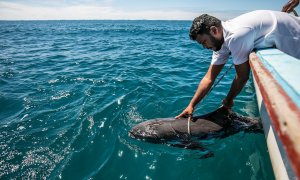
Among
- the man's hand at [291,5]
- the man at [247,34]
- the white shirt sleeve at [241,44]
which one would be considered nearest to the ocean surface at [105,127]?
the man at [247,34]

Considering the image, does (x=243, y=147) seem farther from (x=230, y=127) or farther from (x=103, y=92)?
(x=103, y=92)

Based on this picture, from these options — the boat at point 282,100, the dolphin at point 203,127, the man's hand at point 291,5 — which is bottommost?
the dolphin at point 203,127

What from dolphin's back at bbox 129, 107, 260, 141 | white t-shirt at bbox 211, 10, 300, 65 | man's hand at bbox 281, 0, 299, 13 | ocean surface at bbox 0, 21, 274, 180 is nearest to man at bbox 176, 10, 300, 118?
white t-shirt at bbox 211, 10, 300, 65

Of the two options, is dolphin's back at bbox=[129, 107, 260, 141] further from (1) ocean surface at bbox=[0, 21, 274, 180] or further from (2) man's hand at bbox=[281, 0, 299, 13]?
(2) man's hand at bbox=[281, 0, 299, 13]

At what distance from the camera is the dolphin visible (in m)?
4.47

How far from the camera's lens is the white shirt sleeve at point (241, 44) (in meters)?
3.25

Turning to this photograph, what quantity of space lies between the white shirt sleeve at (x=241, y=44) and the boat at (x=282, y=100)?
15 centimetres

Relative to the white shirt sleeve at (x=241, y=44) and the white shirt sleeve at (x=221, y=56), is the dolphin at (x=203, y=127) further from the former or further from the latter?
the white shirt sleeve at (x=241, y=44)

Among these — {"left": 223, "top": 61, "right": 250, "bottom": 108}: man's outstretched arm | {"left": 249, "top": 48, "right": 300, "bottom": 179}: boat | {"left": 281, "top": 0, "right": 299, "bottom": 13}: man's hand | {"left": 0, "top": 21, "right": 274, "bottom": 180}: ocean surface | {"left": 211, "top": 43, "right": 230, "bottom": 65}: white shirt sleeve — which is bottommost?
{"left": 0, "top": 21, "right": 274, "bottom": 180}: ocean surface

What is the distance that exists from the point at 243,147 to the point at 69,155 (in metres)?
3.68

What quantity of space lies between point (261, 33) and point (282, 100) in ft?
7.30

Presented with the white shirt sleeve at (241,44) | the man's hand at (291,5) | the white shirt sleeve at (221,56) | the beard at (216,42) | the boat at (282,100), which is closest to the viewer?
the boat at (282,100)

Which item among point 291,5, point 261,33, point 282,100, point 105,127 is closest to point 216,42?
point 261,33

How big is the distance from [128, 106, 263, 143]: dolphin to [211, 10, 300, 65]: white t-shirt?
1.39m
